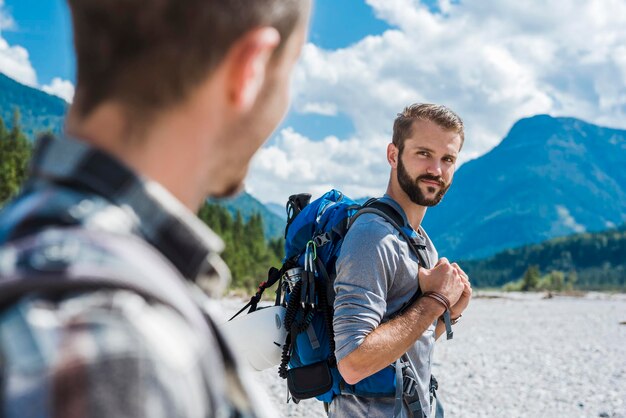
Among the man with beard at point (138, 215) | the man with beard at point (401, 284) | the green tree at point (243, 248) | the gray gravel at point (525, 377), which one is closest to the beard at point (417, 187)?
the man with beard at point (401, 284)

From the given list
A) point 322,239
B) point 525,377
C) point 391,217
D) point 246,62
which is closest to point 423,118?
point 391,217

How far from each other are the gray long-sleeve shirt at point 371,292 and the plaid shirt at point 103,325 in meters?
2.01

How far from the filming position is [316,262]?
3229 millimetres

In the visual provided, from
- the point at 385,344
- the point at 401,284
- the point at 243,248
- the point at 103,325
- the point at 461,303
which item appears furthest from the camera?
the point at 243,248

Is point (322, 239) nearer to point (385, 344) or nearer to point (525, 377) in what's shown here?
point (385, 344)

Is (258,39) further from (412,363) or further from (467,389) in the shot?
(467,389)

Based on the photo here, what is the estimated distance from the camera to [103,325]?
69 centimetres

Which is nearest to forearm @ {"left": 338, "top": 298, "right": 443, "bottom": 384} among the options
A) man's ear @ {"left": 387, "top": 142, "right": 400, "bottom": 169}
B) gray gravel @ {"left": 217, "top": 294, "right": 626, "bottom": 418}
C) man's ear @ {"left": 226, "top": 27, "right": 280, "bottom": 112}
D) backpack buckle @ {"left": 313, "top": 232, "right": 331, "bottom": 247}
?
backpack buckle @ {"left": 313, "top": 232, "right": 331, "bottom": 247}

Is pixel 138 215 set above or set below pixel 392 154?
below

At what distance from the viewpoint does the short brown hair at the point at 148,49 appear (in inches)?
34.3

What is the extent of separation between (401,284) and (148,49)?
94.2 inches

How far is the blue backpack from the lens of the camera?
10.1 feet

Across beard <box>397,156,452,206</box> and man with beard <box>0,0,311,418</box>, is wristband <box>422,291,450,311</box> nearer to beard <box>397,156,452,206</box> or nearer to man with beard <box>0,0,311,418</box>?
beard <box>397,156,452,206</box>

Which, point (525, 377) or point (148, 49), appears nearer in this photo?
point (148, 49)
